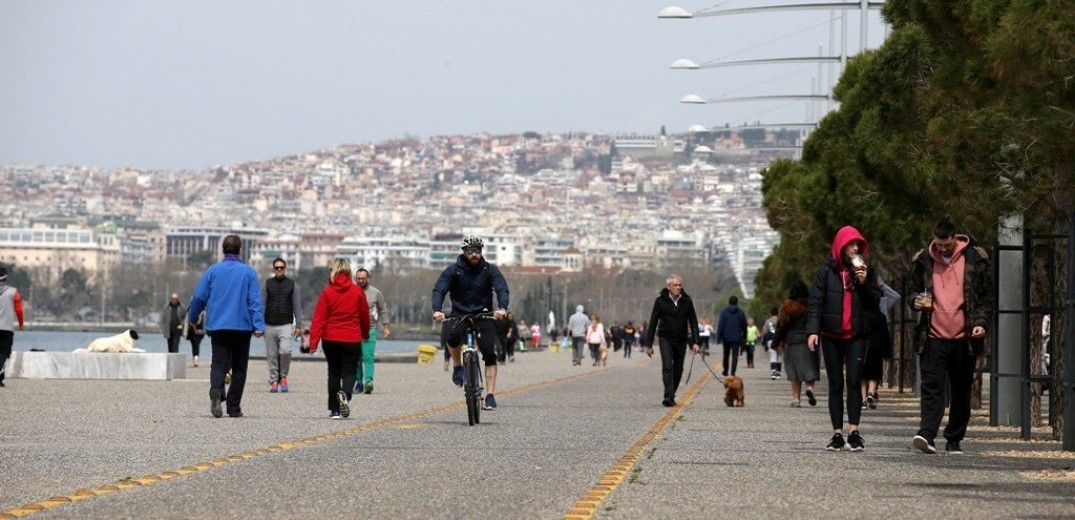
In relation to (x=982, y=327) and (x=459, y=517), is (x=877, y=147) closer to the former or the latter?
(x=982, y=327)

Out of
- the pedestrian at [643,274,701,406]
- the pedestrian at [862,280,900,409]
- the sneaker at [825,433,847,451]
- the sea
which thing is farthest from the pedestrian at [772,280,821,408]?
the sea

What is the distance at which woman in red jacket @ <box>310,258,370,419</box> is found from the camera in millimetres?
21516

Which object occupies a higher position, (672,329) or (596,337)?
(672,329)

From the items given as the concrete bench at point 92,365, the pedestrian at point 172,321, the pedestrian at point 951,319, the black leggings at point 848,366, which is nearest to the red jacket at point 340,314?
Result: the black leggings at point 848,366

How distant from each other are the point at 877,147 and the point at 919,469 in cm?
969

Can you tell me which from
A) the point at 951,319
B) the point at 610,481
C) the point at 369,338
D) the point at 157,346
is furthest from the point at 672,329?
the point at 157,346

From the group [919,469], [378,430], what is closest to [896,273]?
[378,430]

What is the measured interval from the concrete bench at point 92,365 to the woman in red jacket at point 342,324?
37.8ft

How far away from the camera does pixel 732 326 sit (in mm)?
41781

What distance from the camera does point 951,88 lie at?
62.3ft

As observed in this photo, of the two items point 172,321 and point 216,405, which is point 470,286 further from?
point 172,321

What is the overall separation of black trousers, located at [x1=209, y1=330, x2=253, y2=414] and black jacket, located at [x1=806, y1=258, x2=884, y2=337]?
618cm

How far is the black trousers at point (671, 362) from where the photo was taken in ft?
85.4

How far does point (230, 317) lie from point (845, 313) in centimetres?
646
